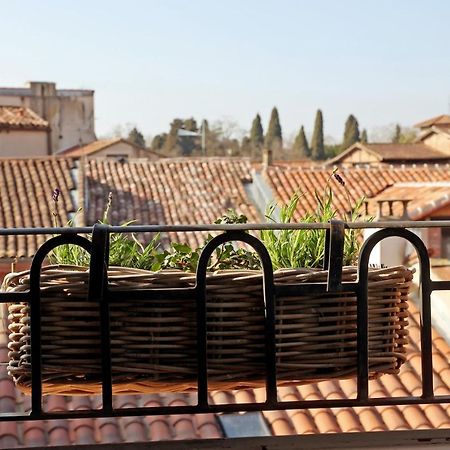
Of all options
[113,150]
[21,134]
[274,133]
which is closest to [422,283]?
[21,134]

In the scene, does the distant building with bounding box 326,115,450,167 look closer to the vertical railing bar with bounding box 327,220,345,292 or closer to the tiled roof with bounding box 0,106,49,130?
the tiled roof with bounding box 0,106,49,130

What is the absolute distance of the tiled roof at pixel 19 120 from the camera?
93.7ft

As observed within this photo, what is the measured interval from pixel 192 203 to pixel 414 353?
12019 mm

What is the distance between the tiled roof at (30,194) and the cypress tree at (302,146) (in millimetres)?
44934

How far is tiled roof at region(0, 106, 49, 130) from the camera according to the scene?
Answer: 28.6m

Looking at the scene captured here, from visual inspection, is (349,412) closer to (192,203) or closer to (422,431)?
(422,431)

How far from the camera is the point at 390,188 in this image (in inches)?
706

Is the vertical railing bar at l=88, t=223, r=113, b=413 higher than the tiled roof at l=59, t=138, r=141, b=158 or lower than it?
lower

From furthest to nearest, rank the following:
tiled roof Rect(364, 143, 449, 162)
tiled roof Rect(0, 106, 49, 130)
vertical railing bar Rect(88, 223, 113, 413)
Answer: tiled roof Rect(364, 143, 449, 162), tiled roof Rect(0, 106, 49, 130), vertical railing bar Rect(88, 223, 113, 413)

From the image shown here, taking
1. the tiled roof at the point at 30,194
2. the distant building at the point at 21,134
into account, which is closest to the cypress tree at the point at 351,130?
the distant building at the point at 21,134

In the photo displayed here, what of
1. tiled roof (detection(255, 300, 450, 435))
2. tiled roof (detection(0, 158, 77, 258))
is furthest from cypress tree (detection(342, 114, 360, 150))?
tiled roof (detection(255, 300, 450, 435))

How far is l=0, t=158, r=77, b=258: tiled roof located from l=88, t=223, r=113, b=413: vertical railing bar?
13.6m

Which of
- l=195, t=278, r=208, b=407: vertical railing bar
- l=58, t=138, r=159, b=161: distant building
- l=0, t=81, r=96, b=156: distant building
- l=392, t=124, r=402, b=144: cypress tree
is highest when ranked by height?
l=392, t=124, r=402, b=144: cypress tree

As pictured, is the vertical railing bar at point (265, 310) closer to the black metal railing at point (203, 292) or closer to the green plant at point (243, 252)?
the black metal railing at point (203, 292)
